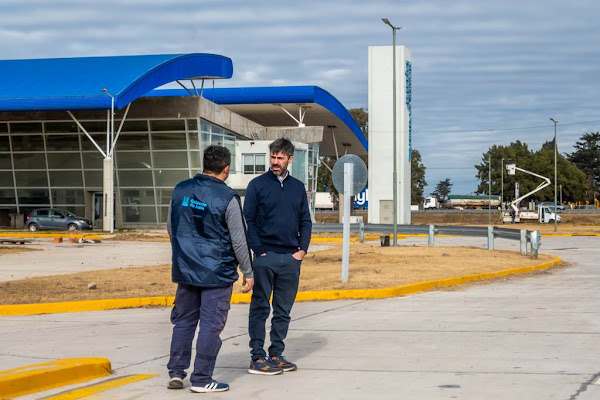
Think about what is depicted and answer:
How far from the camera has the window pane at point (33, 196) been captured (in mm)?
59688

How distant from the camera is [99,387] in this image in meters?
8.05

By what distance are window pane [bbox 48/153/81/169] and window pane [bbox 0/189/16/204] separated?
3.42m

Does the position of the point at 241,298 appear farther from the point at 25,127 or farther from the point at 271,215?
the point at 25,127

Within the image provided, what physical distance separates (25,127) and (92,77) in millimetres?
8215

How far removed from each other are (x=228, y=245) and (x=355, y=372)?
5.56ft

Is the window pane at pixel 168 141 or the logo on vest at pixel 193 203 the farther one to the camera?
the window pane at pixel 168 141

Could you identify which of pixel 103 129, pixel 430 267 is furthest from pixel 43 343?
pixel 103 129

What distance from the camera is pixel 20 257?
2791cm

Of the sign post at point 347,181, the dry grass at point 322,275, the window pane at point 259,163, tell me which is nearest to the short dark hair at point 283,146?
the dry grass at point 322,275

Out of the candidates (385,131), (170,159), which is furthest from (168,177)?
(385,131)

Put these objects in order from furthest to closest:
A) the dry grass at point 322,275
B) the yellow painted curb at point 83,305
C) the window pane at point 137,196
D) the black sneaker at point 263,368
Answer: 1. the window pane at point 137,196
2. the dry grass at point 322,275
3. the yellow painted curb at point 83,305
4. the black sneaker at point 263,368

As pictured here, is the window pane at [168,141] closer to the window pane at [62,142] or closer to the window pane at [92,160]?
the window pane at [92,160]

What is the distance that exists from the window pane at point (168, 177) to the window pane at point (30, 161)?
6.78 metres

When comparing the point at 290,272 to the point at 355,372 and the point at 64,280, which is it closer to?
the point at 355,372
